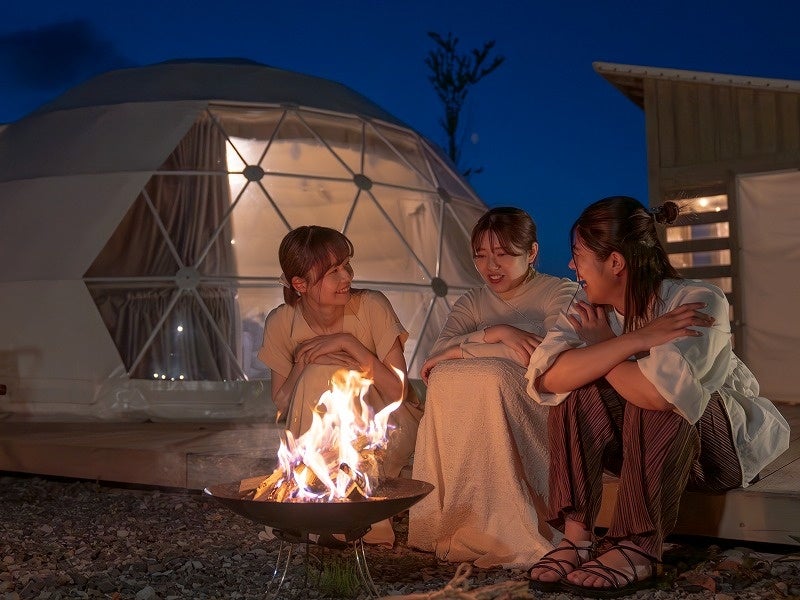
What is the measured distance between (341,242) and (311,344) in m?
0.35

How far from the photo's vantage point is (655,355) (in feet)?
7.64

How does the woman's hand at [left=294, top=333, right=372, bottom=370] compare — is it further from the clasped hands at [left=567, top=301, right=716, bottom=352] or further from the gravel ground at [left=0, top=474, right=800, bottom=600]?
the clasped hands at [left=567, top=301, right=716, bottom=352]

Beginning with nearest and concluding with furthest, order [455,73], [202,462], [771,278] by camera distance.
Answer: [202,462] → [771,278] → [455,73]

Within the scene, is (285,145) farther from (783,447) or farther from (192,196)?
(783,447)

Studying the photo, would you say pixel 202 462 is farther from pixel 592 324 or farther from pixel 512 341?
pixel 592 324

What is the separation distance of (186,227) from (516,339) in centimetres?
405

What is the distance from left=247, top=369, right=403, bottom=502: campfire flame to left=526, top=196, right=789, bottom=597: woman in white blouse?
18.6 inches

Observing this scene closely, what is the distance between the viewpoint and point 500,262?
9.92 ft

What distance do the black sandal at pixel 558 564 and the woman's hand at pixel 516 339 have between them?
1.82ft

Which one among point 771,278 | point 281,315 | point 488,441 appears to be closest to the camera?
point 488,441

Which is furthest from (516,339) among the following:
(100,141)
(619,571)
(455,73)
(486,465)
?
(455,73)

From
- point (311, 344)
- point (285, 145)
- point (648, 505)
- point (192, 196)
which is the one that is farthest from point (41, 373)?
point (648, 505)

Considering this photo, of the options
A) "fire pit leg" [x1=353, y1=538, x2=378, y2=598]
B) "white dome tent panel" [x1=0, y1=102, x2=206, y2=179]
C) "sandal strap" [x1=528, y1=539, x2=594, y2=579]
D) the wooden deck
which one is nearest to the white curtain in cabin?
→ the wooden deck

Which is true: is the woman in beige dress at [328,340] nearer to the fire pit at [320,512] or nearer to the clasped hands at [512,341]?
the clasped hands at [512,341]
